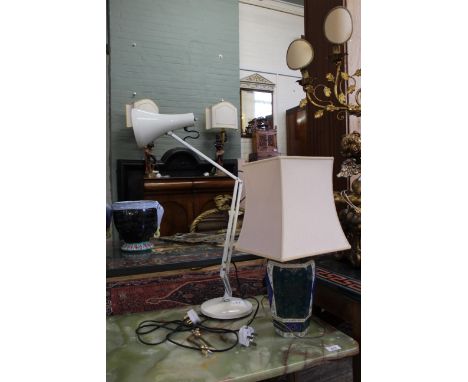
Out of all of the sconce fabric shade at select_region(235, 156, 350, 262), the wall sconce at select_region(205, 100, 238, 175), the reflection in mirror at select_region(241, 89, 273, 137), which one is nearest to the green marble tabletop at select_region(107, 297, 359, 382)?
the sconce fabric shade at select_region(235, 156, 350, 262)

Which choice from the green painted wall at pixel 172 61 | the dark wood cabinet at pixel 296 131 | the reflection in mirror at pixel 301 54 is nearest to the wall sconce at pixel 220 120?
the green painted wall at pixel 172 61

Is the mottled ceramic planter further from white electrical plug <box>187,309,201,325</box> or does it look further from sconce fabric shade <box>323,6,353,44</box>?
sconce fabric shade <box>323,6,353,44</box>

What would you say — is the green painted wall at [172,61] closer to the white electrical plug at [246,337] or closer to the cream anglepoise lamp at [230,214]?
the cream anglepoise lamp at [230,214]

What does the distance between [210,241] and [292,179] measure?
1377 millimetres

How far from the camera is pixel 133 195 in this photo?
4023 mm

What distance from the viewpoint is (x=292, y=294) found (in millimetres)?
927

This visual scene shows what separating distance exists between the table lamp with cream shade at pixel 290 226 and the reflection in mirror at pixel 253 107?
3905mm

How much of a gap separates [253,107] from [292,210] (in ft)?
13.8

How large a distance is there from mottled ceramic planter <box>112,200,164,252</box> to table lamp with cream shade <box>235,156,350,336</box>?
88 centimetres

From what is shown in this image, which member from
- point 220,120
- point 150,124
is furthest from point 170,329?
point 220,120
